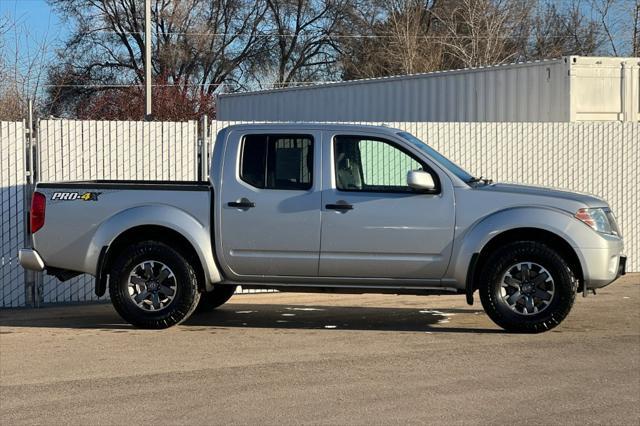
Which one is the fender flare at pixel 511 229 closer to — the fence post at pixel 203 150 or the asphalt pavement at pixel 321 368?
the asphalt pavement at pixel 321 368

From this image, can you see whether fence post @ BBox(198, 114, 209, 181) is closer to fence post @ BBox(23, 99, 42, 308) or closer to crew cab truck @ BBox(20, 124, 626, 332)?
fence post @ BBox(23, 99, 42, 308)

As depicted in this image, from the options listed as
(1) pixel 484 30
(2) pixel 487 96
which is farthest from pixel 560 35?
(2) pixel 487 96

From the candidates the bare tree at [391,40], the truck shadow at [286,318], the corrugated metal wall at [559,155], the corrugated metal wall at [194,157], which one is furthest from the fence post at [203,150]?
the bare tree at [391,40]

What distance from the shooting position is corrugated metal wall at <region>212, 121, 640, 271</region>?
1494 centimetres

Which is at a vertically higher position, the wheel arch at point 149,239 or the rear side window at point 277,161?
the rear side window at point 277,161

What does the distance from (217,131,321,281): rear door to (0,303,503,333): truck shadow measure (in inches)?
30.1

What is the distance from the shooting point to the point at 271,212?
10383 millimetres

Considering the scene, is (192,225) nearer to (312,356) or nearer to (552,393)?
(312,356)

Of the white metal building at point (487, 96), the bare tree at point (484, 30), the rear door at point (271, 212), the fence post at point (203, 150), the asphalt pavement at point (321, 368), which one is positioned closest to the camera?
Answer: the asphalt pavement at point (321, 368)

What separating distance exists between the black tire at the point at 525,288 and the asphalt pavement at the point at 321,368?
178mm

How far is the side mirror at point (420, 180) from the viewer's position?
10125 millimetres

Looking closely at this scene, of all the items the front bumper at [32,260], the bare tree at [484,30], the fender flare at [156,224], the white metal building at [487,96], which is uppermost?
the bare tree at [484,30]

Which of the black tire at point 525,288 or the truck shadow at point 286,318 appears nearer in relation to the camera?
the black tire at point 525,288

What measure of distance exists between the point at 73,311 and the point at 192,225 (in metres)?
2.64
